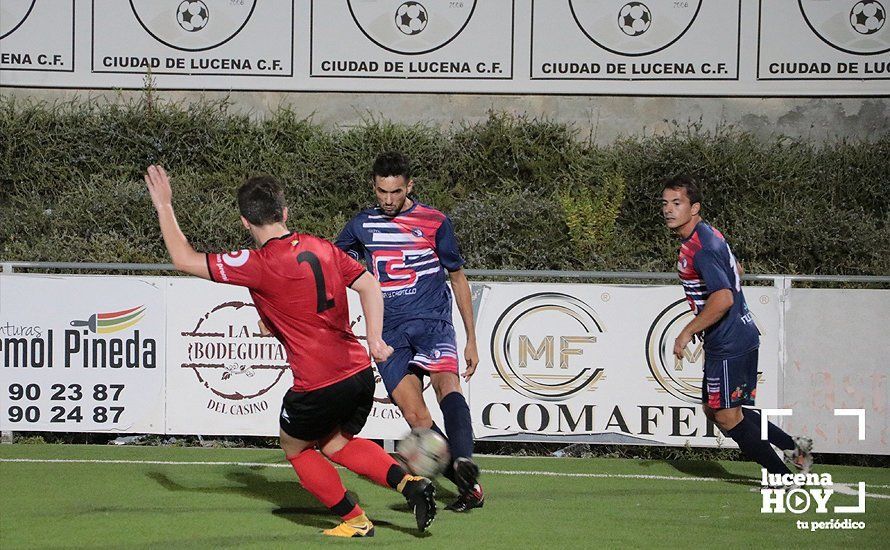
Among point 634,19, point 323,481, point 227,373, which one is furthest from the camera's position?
point 634,19

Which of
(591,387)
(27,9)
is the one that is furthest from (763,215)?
(27,9)

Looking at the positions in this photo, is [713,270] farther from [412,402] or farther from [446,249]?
[412,402]

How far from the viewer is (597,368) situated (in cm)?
899

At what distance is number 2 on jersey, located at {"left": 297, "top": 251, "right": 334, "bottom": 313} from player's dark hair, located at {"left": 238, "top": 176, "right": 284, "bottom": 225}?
0.24 metres

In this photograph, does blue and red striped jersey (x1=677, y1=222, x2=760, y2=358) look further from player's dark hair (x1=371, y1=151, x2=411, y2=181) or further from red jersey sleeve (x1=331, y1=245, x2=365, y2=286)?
red jersey sleeve (x1=331, y1=245, x2=365, y2=286)

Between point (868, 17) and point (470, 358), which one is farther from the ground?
point (868, 17)

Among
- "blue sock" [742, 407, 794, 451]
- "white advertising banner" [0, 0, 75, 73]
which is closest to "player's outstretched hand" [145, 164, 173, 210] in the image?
"blue sock" [742, 407, 794, 451]

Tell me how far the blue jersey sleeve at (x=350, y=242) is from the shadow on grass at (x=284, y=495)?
159 cm

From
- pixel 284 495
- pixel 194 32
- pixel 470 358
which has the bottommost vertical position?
pixel 284 495

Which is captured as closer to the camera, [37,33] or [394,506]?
[394,506]

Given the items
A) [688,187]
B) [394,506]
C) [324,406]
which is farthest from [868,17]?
[324,406]

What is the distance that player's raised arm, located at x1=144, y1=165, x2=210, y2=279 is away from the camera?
5129 mm

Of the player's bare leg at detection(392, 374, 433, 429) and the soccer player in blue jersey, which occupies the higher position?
the soccer player in blue jersey

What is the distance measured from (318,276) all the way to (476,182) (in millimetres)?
9759
